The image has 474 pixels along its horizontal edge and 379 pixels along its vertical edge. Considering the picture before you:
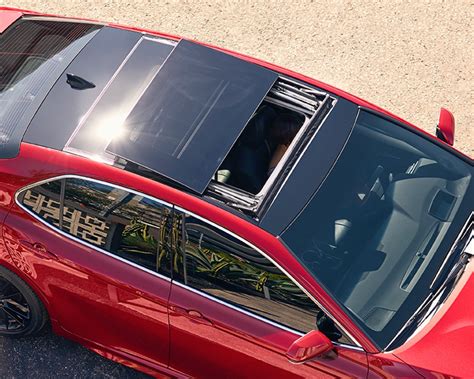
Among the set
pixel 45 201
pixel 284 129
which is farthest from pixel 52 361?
pixel 284 129

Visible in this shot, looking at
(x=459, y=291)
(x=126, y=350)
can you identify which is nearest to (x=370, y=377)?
(x=459, y=291)

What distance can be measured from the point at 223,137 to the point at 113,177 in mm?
642

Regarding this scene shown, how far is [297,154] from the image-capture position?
159 inches

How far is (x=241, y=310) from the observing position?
158 inches

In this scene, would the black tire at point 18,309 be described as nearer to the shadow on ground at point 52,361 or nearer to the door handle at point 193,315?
the shadow on ground at point 52,361

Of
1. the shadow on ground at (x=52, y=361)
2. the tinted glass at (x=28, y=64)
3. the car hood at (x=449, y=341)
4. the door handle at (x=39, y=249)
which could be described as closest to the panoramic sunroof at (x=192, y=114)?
the tinted glass at (x=28, y=64)

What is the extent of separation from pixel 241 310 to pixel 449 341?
116cm

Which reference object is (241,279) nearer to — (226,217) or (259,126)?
(226,217)

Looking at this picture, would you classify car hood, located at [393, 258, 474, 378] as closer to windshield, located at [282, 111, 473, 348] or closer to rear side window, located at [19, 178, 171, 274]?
windshield, located at [282, 111, 473, 348]

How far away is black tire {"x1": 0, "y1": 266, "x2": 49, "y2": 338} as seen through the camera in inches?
184

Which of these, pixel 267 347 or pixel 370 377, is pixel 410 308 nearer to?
pixel 370 377

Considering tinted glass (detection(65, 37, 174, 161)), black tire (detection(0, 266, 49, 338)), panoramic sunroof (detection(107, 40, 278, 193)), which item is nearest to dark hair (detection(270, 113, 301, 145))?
panoramic sunroof (detection(107, 40, 278, 193))

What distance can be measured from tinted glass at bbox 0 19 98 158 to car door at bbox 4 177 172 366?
0.42 metres

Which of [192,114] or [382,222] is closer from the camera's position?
[192,114]
